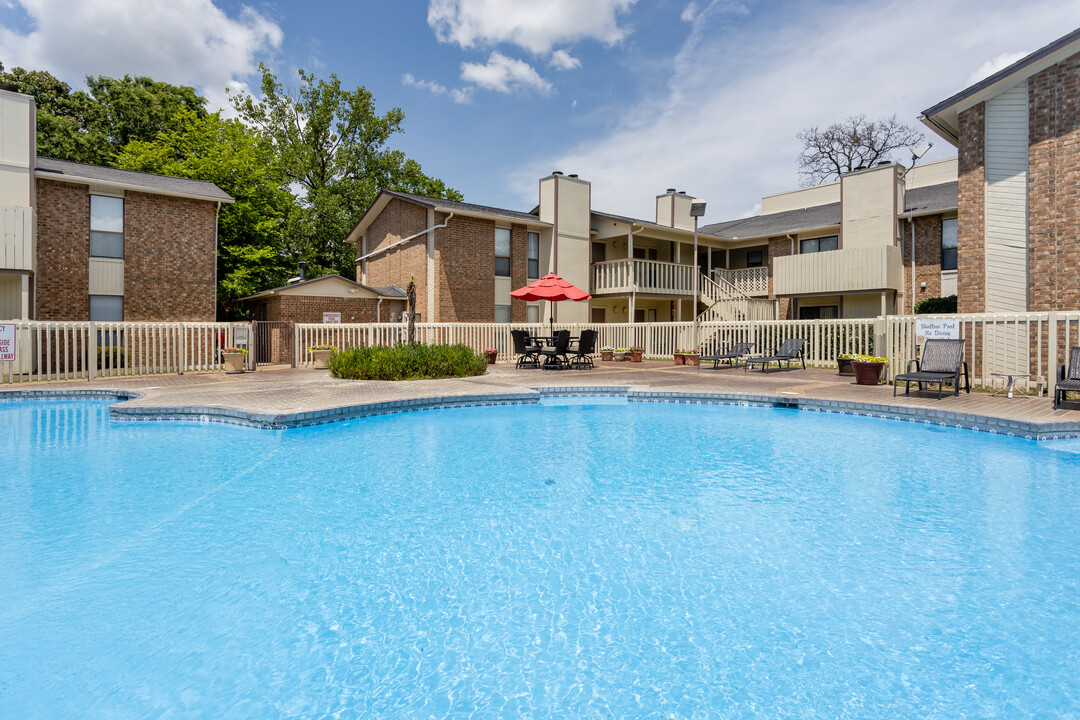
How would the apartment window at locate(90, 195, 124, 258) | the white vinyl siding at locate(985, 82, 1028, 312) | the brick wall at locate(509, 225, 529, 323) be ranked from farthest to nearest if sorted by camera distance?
the brick wall at locate(509, 225, 529, 323)
the apartment window at locate(90, 195, 124, 258)
the white vinyl siding at locate(985, 82, 1028, 312)

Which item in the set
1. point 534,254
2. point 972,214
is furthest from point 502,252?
point 972,214

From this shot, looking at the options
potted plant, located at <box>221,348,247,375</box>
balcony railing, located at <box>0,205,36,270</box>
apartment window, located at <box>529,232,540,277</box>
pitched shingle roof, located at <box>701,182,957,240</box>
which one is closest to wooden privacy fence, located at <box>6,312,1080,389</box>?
potted plant, located at <box>221,348,247,375</box>

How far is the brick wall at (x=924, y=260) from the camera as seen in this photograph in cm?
1984

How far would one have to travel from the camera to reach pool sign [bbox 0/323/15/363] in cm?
1229

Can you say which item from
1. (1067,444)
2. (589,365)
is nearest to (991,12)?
(1067,444)

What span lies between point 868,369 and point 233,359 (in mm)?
16286

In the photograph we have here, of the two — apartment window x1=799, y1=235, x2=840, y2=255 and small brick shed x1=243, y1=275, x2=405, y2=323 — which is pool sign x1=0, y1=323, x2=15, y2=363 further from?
apartment window x1=799, y1=235, x2=840, y2=255

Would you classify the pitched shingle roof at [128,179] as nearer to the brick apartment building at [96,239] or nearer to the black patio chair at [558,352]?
the brick apartment building at [96,239]

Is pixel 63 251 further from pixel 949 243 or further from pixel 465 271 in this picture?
pixel 949 243

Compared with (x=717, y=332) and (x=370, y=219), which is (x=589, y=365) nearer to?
(x=717, y=332)

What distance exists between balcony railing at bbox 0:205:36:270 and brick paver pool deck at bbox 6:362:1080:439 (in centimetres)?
467

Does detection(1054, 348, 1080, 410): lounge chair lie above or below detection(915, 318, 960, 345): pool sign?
below

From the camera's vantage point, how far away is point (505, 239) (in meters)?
22.6

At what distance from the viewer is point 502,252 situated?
22531mm
